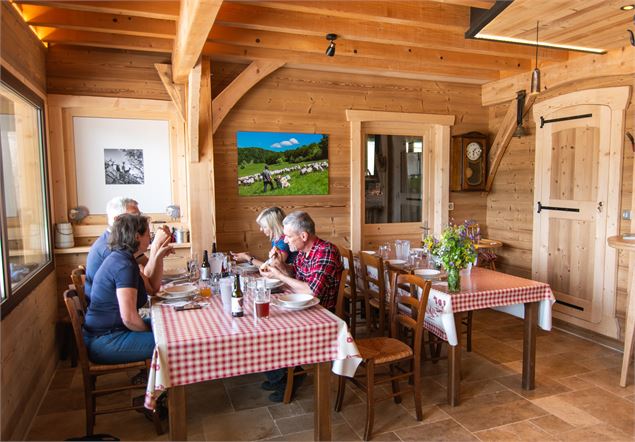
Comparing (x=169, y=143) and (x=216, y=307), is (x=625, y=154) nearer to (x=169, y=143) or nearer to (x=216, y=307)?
(x=216, y=307)

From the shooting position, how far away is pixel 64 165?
159 inches

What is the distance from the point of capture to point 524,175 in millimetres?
5160

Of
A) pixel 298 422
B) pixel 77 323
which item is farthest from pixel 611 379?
pixel 77 323

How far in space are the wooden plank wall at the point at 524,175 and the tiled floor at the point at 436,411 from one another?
1.25 metres

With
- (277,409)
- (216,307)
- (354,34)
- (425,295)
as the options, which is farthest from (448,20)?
(277,409)

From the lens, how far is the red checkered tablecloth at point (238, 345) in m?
1.98

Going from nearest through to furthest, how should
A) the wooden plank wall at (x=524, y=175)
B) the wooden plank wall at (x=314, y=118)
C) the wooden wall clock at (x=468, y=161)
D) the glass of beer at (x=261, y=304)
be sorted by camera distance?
the glass of beer at (x=261, y=304)
the wooden plank wall at (x=524, y=175)
the wooden plank wall at (x=314, y=118)
the wooden wall clock at (x=468, y=161)

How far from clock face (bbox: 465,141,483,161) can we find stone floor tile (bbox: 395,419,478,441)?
11.5ft

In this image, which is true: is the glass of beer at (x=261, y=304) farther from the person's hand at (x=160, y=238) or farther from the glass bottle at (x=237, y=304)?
the person's hand at (x=160, y=238)

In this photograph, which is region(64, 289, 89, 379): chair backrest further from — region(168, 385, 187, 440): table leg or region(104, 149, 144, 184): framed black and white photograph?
region(104, 149, 144, 184): framed black and white photograph

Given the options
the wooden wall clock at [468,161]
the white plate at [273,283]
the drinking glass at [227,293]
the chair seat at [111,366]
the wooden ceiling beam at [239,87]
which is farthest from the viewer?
the wooden wall clock at [468,161]

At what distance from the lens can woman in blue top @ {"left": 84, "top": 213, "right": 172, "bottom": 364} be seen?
8.13 feet

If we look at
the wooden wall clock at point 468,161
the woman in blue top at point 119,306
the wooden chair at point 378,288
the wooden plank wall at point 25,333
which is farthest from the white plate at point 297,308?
the wooden wall clock at point 468,161

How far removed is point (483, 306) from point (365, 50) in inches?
104
